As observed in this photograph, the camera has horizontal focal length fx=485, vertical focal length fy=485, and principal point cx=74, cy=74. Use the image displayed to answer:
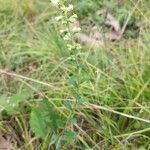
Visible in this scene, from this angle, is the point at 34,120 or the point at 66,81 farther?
the point at 66,81

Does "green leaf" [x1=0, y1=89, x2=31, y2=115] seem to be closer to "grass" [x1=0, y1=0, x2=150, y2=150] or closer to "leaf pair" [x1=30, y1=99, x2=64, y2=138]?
"grass" [x1=0, y1=0, x2=150, y2=150]

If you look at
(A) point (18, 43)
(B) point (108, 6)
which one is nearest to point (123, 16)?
(B) point (108, 6)

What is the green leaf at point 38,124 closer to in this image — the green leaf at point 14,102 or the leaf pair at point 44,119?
the leaf pair at point 44,119

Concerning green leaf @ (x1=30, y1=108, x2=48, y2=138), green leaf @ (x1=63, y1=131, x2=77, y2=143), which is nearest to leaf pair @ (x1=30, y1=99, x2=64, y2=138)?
green leaf @ (x1=30, y1=108, x2=48, y2=138)

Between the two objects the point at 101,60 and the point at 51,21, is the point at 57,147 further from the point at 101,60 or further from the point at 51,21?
the point at 51,21

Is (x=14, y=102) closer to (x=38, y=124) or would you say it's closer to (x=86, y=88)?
(x=38, y=124)

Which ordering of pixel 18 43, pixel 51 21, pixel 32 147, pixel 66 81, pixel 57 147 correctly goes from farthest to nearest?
pixel 51 21 < pixel 18 43 < pixel 66 81 < pixel 32 147 < pixel 57 147
